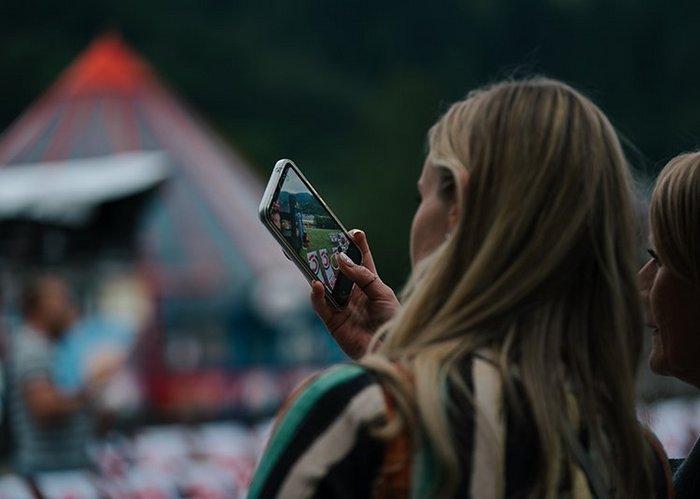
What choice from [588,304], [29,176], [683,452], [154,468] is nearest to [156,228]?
[29,176]

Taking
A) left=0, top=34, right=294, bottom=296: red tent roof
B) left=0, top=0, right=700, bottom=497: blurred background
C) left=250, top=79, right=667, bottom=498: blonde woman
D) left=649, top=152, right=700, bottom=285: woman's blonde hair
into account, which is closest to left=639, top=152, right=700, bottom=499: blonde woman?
left=649, top=152, right=700, bottom=285: woman's blonde hair

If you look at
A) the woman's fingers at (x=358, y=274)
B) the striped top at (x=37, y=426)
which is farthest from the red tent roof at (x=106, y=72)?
the woman's fingers at (x=358, y=274)

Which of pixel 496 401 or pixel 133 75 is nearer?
pixel 496 401

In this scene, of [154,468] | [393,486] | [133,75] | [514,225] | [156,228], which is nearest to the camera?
[393,486]

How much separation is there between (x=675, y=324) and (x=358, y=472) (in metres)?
0.71

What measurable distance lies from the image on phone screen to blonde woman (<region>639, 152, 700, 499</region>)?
0.41 meters

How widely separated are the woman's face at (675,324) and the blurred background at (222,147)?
4.62m

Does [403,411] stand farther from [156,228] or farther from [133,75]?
[133,75]

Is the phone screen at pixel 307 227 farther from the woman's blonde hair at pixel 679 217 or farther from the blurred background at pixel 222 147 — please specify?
the blurred background at pixel 222 147

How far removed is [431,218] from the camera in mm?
1453

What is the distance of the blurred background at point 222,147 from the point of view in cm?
742

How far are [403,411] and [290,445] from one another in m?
0.11

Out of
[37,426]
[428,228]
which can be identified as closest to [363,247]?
[428,228]

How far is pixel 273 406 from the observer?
7777mm
